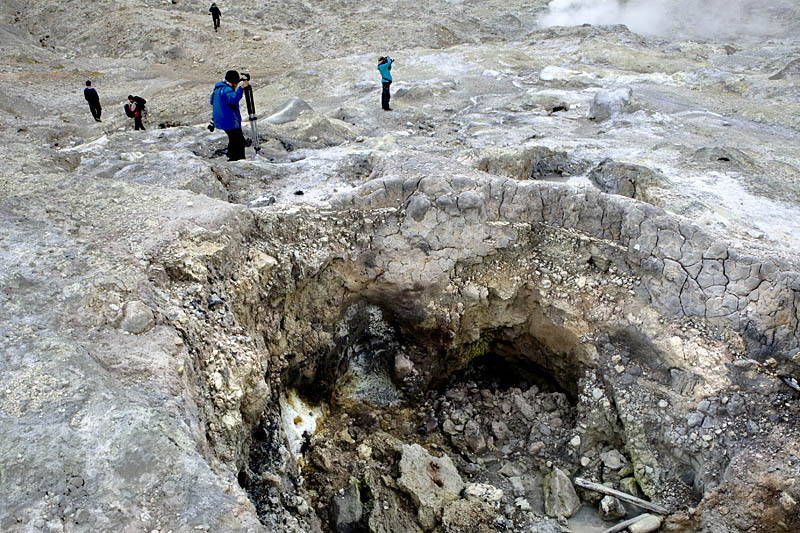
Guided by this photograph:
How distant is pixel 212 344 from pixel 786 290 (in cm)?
433

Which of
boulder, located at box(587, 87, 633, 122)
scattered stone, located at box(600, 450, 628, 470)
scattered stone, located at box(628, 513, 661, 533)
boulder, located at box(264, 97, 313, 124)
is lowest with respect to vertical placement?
scattered stone, located at box(628, 513, 661, 533)

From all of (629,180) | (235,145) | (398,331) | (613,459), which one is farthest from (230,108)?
(613,459)

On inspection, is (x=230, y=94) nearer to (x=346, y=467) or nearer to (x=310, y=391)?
(x=310, y=391)

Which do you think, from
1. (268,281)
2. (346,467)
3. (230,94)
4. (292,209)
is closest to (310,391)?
(346,467)

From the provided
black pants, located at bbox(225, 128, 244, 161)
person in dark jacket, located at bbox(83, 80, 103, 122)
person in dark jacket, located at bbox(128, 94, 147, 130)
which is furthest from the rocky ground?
person in dark jacket, located at bbox(83, 80, 103, 122)

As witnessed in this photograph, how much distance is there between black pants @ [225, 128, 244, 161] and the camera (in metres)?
6.09

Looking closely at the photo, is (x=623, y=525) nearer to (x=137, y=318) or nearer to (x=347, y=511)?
(x=347, y=511)

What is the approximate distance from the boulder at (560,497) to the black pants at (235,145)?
477 centimetres

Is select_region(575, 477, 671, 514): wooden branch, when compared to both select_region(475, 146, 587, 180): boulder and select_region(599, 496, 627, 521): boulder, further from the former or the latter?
select_region(475, 146, 587, 180): boulder

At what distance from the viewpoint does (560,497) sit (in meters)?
4.62

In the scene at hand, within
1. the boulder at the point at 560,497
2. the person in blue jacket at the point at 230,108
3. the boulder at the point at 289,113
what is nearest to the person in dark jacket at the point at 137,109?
the boulder at the point at 289,113

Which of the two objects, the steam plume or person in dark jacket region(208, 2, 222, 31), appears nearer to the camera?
person in dark jacket region(208, 2, 222, 31)

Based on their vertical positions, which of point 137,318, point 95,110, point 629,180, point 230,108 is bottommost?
point 629,180

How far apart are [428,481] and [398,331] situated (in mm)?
1584
